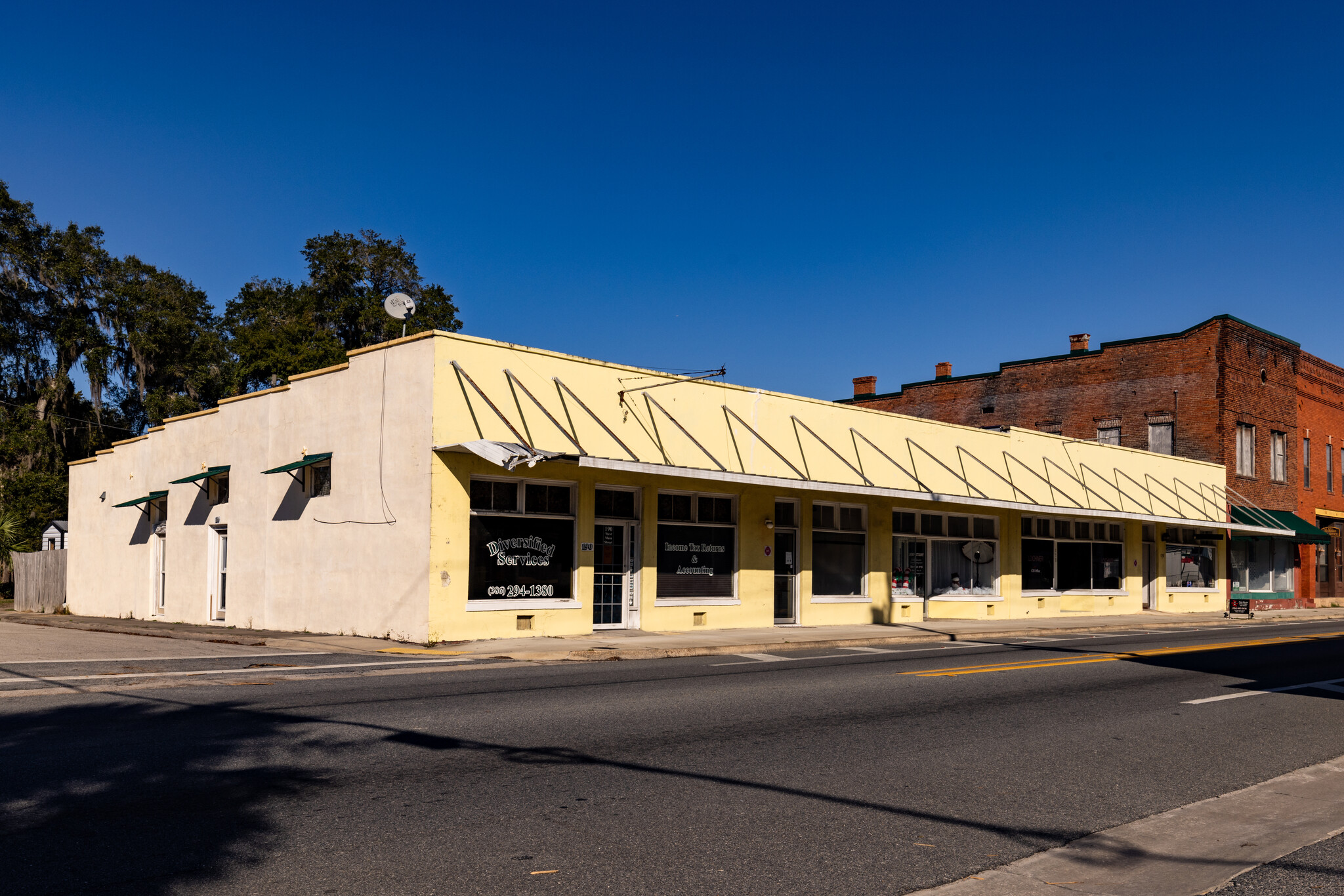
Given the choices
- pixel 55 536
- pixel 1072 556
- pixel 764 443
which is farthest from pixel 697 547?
pixel 55 536

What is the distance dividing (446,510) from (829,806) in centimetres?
1245

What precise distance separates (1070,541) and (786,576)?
1272 centimetres

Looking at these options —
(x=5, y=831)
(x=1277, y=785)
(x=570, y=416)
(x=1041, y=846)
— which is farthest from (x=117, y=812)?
(x=570, y=416)

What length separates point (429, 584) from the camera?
17766 millimetres

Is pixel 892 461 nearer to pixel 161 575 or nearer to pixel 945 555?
pixel 945 555

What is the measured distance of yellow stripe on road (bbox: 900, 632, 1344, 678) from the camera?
46.9 feet

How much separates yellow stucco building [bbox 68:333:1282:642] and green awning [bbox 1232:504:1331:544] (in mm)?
10386

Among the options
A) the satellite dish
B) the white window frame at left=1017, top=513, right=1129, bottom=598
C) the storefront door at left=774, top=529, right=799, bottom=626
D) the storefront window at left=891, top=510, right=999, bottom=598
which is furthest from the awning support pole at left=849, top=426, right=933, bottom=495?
the satellite dish

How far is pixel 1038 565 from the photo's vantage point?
31.4 metres

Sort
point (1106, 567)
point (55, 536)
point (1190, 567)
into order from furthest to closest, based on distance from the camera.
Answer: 1. point (1190, 567)
2. point (55, 536)
3. point (1106, 567)

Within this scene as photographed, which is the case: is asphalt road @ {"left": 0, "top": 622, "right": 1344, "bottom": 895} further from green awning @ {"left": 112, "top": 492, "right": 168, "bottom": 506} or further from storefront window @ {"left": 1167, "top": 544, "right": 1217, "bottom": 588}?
storefront window @ {"left": 1167, "top": 544, "right": 1217, "bottom": 588}

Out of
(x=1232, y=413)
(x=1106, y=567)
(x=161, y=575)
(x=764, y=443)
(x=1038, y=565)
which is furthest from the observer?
(x=1232, y=413)

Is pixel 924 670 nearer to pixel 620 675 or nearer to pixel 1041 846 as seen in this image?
pixel 620 675

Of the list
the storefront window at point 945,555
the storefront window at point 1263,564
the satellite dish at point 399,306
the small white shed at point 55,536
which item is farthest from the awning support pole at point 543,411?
the storefront window at point 1263,564
